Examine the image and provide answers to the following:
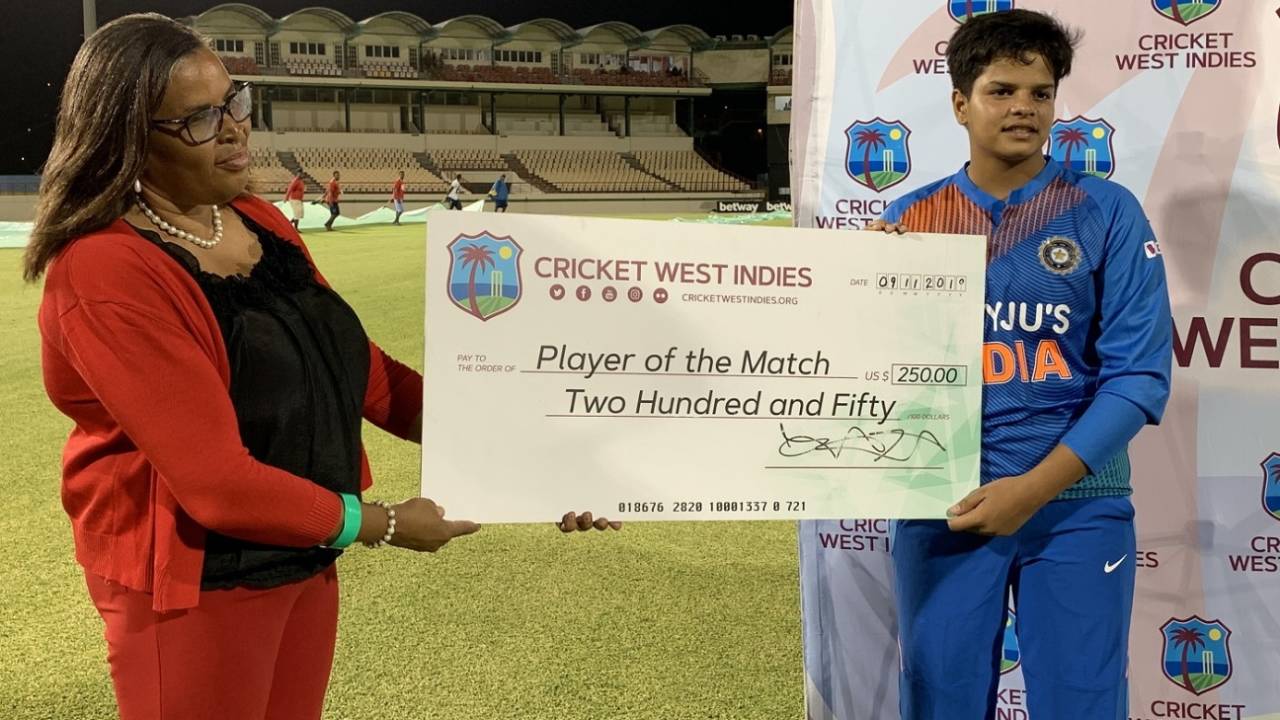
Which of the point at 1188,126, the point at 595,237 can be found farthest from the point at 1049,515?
the point at 1188,126

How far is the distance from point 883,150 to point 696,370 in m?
1.15

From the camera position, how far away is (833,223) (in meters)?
2.61

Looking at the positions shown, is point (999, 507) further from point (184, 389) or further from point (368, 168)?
point (368, 168)

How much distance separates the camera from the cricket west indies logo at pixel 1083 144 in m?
2.48

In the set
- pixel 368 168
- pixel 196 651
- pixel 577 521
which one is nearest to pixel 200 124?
pixel 196 651

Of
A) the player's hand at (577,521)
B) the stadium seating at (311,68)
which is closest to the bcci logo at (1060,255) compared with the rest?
the player's hand at (577,521)

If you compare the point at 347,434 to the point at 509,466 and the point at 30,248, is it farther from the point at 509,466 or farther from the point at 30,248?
the point at 30,248

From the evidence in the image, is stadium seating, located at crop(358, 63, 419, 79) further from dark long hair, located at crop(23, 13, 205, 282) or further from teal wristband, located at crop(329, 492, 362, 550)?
teal wristband, located at crop(329, 492, 362, 550)

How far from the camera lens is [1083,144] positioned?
2.49m

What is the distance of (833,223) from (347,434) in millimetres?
1540

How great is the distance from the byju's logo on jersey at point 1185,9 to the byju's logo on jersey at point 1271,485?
1123 mm

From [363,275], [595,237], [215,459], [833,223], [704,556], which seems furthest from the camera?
[363,275]

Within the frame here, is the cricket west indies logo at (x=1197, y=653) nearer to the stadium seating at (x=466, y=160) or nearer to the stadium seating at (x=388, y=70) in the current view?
the stadium seating at (x=466, y=160)

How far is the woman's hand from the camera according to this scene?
152 cm
